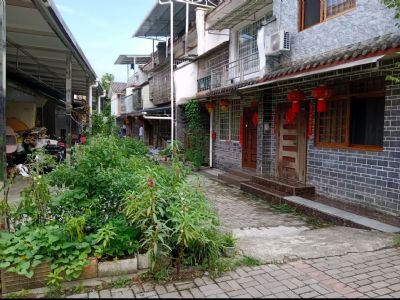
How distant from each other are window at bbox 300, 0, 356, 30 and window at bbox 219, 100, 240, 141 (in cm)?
480

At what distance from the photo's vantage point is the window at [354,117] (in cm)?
710

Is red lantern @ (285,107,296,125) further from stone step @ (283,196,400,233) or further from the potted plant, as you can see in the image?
the potted plant

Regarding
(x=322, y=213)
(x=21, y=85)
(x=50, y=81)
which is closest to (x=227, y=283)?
(x=322, y=213)

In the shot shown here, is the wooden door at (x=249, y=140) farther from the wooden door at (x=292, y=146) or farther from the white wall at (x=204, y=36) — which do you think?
the white wall at (x=204, y=36)

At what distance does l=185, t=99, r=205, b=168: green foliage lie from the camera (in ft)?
50.4

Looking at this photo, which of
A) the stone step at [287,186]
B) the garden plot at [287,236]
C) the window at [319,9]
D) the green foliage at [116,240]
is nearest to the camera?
the green foliage at [116,240]

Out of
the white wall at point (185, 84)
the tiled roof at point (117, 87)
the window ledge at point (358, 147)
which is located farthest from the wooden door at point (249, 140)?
the tiled roof at point (117, 87)

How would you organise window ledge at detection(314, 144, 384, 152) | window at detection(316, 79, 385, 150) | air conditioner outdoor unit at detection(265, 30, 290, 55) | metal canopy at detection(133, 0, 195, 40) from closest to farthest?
window ledge at detection(314, 144, 384, 152), window at detection(316, 79, 385, 150), air conditioner outdoor unit at detection(265, 30, 290, 55), metal canopy at detection(133, 0, 195, 40)

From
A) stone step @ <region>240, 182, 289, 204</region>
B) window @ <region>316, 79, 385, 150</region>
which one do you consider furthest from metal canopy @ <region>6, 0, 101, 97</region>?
window @ <region>316, 79, 385, 150</region>

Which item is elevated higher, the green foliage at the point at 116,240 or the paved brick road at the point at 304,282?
the green foliage at the point at 116,240

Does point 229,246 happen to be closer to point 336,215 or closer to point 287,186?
point 336,215

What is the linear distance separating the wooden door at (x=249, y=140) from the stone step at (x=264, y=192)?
2116mm

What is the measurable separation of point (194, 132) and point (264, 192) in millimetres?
7263

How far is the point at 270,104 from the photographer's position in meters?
10.9
